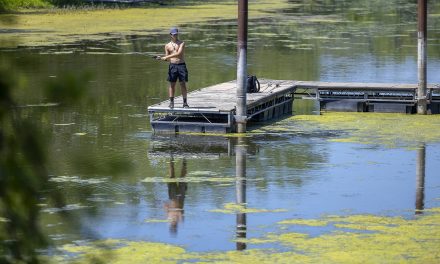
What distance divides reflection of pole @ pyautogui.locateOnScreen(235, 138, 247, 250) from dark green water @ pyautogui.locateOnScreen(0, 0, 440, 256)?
0.07 m

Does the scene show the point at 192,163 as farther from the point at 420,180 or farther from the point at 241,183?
the point at 420,180

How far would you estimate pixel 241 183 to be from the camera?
49.1ft

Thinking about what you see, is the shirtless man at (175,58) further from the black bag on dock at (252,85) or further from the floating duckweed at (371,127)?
the black bag on dock at (252,85)

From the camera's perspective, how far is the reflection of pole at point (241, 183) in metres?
12.1

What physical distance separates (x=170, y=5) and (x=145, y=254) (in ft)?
167

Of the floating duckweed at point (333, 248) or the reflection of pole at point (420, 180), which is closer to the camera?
the floating duckweed at point (333, 248)

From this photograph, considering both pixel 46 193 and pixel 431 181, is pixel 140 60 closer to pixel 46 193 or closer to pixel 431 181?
pixel 431 181

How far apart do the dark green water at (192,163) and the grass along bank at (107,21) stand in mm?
6973

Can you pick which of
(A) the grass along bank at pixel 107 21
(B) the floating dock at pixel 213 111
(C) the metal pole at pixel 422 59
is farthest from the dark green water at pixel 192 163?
(A) the grass along bank at pixel 107 21

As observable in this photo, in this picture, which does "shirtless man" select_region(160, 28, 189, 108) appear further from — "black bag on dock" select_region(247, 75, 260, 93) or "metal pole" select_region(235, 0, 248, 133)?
"black bag on dock" select_region(247, 75, 260, 93)

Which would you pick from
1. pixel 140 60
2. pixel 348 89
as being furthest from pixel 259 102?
pixel 140 60

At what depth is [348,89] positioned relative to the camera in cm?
2198

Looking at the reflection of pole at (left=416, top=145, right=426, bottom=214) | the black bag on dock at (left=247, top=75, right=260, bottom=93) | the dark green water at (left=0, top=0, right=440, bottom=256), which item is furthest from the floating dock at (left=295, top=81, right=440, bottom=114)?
the reflection of pole at (left=416, top=145, right=426, bottom=214)

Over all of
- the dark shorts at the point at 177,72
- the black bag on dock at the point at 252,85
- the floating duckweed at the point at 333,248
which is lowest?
the floating duckweed at the point at 333,248
